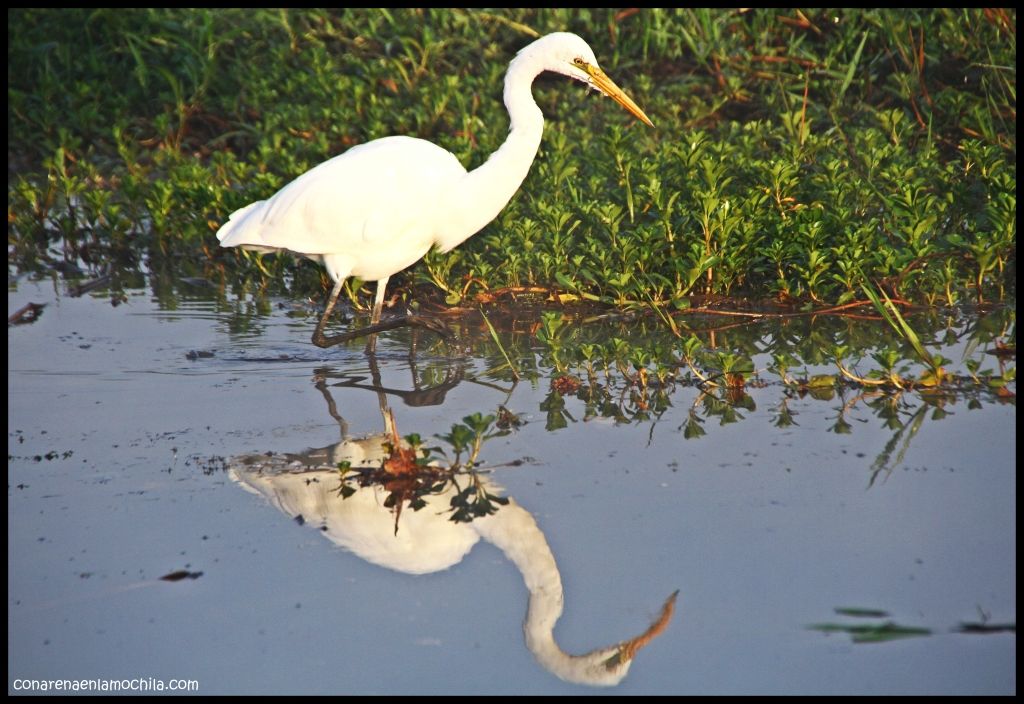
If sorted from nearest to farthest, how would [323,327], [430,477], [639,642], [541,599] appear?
[639,642]
[541,599]
[430,477]
[323,327]

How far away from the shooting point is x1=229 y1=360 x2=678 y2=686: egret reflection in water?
296 cm

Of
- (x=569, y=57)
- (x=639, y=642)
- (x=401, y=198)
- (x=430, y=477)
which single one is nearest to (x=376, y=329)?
(x=401, y=198)

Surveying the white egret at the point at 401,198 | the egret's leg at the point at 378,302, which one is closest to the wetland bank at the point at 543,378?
the egret's leg at the point at 378,302

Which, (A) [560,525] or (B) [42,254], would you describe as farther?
(B) [42,254]

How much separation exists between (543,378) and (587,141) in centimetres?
276

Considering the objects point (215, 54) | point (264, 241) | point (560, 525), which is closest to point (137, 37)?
point (215, 54)

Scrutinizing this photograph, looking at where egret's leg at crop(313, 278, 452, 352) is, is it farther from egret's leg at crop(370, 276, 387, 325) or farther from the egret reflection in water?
the egret reflection in water

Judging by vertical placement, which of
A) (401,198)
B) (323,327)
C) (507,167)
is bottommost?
(323,327)

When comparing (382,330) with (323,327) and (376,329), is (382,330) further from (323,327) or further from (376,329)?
(323,327)

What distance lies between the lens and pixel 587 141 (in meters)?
7.29

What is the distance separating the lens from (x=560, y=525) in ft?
11.7

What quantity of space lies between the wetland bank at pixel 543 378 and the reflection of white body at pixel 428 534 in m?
0.01

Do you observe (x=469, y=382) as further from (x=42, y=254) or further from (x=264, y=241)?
(x=42, y=254)

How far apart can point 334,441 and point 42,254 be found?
153 inches
